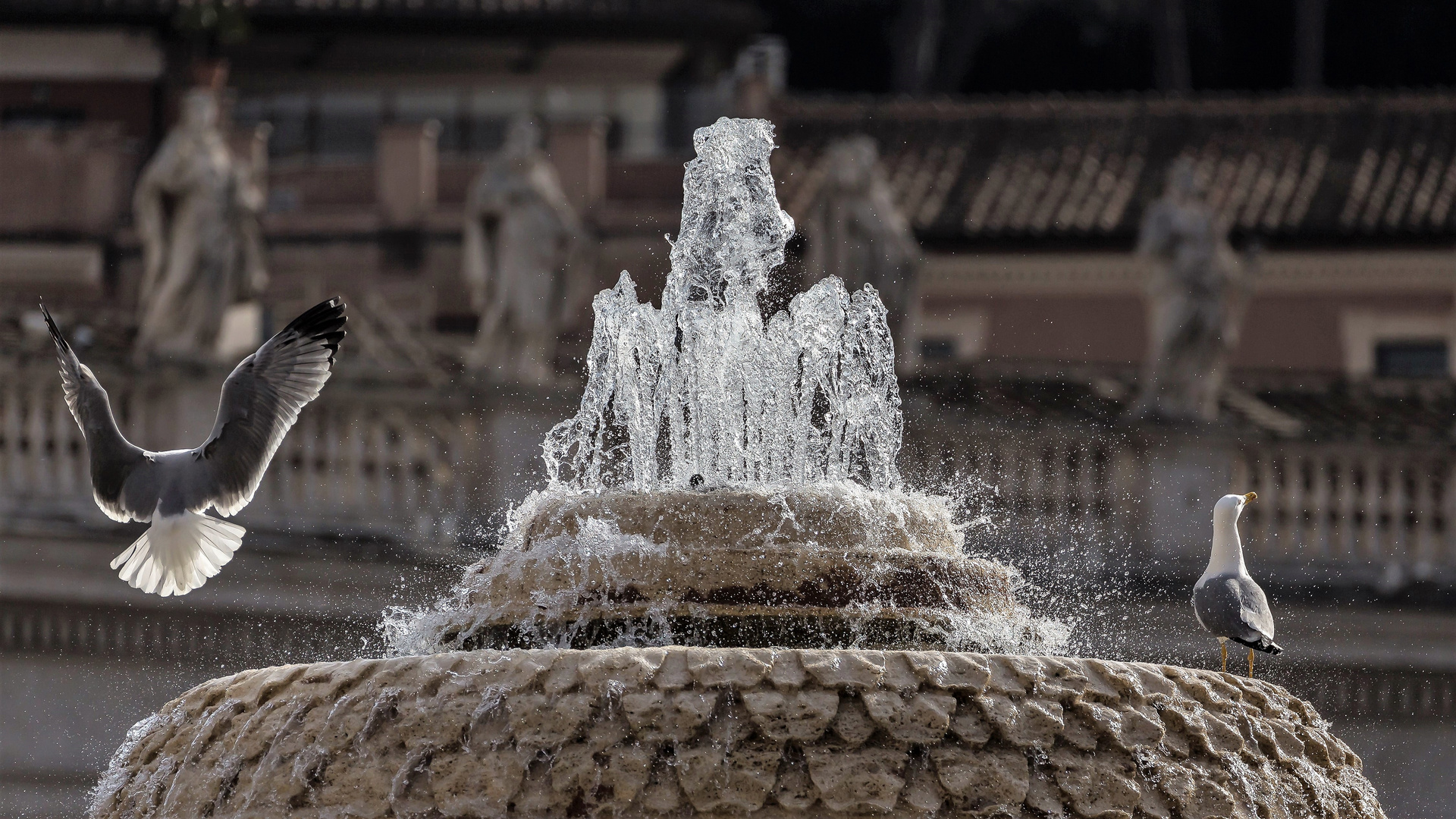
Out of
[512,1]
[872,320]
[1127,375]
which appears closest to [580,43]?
[512,1]

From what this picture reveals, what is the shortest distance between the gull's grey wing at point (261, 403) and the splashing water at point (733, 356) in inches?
28.3

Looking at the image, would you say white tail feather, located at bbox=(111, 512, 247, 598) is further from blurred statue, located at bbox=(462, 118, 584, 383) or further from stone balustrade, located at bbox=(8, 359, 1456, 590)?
blurred statue, located at bbox=(462, 118, 584, 383)

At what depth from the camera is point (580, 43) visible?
38031mm

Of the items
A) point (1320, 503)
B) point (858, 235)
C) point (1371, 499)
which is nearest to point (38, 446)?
point (858, 235)

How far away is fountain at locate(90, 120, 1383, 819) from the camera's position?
4203 millimetres

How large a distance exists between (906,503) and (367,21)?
33.2 m

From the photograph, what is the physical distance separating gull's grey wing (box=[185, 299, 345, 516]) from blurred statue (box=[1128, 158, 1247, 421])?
16.4 metres

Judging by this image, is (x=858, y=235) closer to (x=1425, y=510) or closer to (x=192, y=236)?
(x=1425, y=510)

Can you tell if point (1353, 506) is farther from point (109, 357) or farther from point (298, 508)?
point (109, 357)

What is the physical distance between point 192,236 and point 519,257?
286cm

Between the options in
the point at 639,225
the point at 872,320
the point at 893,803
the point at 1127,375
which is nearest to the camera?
the point at 893,803

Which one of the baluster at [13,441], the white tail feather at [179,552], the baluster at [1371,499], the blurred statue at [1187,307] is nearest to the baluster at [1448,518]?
the baluster at [1371,499]

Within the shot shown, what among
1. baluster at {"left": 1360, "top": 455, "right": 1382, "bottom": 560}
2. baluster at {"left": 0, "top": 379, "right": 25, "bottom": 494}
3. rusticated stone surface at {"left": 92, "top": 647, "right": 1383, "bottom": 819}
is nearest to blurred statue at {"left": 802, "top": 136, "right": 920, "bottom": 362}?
baluster at {"left": 1360, "top": 455, "right": 1382, "bottom": 560}

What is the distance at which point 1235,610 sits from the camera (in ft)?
22.5
